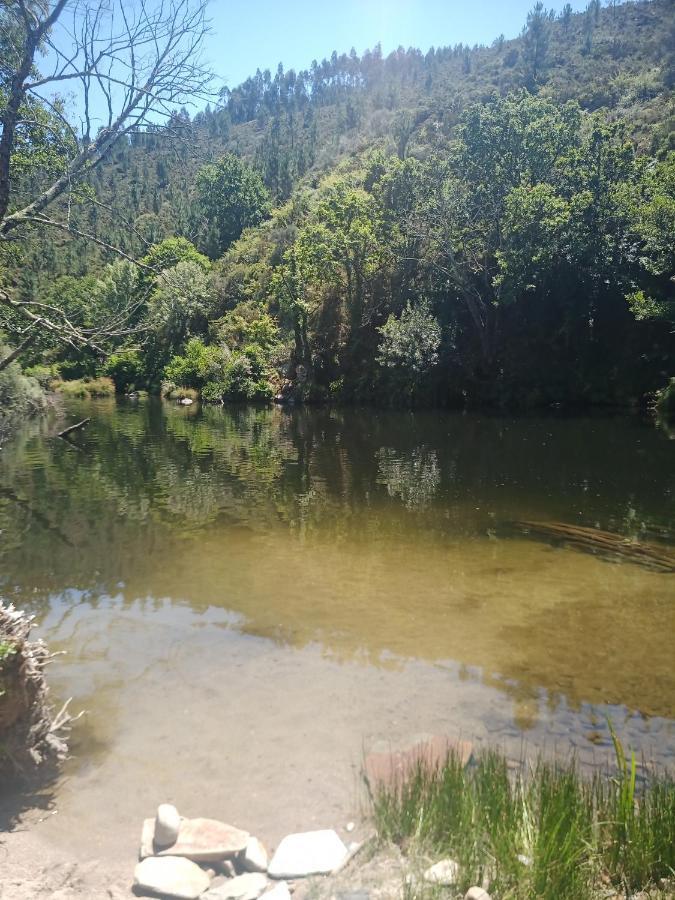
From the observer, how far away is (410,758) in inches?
203

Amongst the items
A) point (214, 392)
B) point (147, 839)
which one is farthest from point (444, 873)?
point (214, 392)

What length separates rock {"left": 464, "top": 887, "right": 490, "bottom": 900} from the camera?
3205 mm

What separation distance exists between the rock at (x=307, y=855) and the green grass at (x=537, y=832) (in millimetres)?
337

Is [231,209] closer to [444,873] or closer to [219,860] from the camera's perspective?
[219,860]

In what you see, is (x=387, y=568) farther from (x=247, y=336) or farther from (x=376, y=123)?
(x=376, y=123)

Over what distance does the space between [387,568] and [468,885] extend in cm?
756

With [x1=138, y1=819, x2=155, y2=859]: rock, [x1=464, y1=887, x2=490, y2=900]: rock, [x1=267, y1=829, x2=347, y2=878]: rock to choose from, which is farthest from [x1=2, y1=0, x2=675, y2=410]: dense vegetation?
[x1=464, y1=887, x2=490, y2=900]: rock

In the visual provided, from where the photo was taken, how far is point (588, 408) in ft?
Answer: 126

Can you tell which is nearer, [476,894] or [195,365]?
[476,894]

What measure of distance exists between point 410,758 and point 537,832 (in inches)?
65.6

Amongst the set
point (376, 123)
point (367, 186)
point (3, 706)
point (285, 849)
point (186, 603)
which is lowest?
point (186, 603)

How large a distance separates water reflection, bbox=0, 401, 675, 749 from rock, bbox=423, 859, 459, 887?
102 inches

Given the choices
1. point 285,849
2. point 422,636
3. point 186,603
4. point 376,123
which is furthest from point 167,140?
point 376,123

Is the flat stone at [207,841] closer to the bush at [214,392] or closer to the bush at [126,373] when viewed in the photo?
the bush at [214,392]
